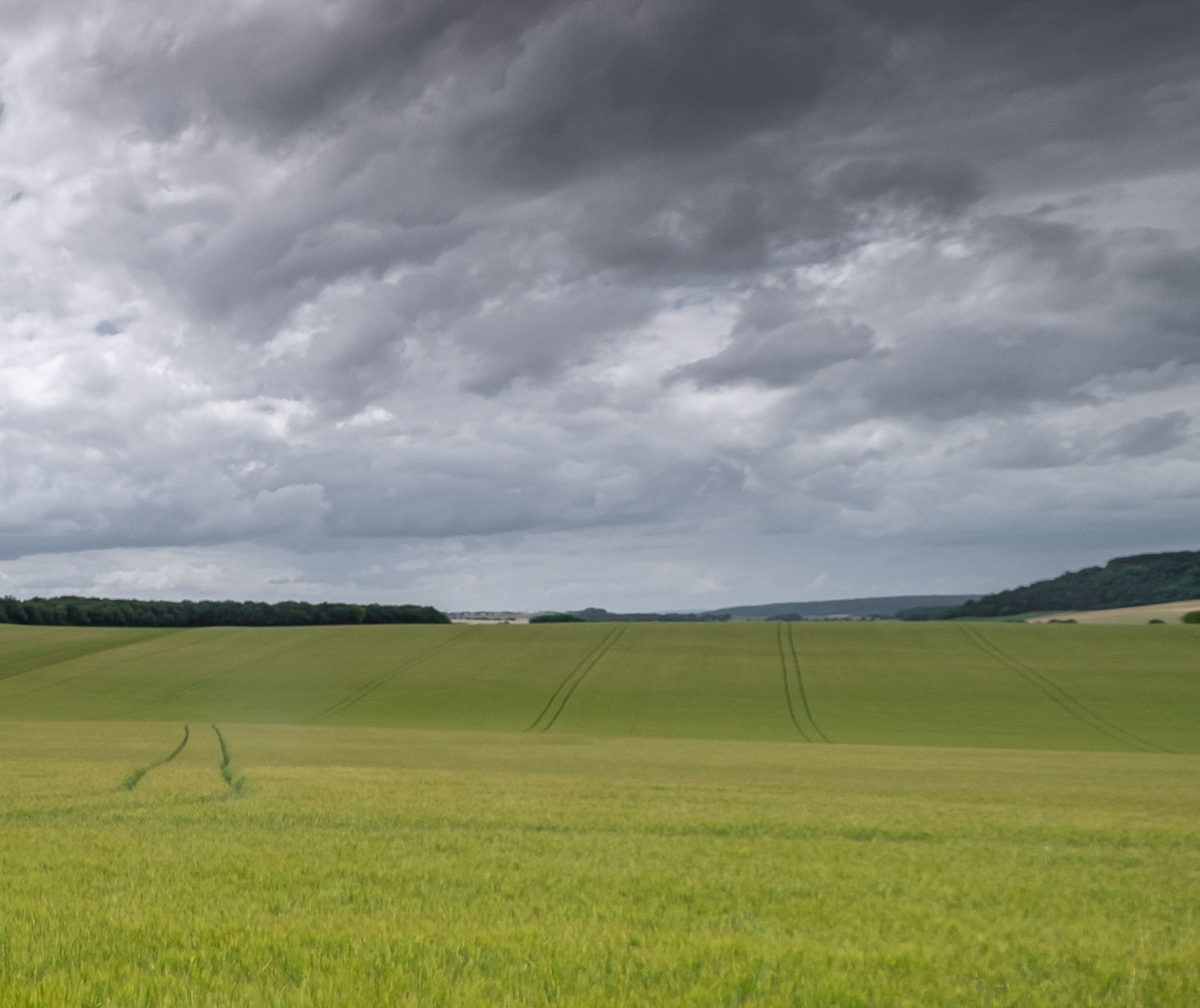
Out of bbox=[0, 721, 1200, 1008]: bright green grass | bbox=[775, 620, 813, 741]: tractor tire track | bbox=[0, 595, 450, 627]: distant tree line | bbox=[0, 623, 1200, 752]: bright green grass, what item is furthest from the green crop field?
bbox=[0, 595, 450, 627]: distant tree line

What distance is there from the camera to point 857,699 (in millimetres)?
60750

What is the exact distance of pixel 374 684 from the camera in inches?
2675

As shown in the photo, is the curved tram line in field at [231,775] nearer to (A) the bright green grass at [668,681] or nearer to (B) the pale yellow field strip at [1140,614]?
(A) the bright green grass at [668,681]

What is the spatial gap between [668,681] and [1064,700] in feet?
77.9

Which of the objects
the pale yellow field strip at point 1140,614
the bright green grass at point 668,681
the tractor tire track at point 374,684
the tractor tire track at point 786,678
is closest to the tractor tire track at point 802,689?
the bright green grass at point 668,681

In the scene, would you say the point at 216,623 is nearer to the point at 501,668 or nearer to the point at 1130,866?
the point at 501,668

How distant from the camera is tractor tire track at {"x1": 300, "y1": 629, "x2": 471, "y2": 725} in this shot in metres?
56.5

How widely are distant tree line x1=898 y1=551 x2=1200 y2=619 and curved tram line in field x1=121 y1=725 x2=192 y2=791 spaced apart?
12691 cm

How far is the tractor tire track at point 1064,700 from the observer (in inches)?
1906

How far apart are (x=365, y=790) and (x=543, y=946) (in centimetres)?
1265

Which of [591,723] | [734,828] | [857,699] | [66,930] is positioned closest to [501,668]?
[591,723]

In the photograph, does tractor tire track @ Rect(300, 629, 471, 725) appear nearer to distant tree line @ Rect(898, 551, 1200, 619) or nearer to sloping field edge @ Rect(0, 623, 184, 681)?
sloping field edge @ Rect(0, 623, 184, 681)

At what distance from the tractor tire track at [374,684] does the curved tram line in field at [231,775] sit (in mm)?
18886

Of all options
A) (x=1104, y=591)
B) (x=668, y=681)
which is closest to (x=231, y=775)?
(x=668, y=681)
